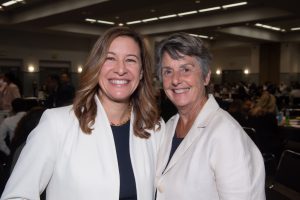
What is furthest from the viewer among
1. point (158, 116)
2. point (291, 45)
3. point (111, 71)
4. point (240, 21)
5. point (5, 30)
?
point (291, 45)

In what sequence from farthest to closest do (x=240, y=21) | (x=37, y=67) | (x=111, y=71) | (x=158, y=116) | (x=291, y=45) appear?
(x=291, y=45), (x=37, y=67), (x=240, y=21), (x=158, y=116), (x=111, y=71)

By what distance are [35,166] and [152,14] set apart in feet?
39.1

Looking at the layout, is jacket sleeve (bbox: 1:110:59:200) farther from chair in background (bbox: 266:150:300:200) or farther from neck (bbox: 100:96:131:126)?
chair in background (bbox: 266:150:300:200)

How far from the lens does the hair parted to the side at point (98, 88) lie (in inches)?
64.8

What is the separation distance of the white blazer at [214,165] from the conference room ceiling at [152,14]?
7.77 metres

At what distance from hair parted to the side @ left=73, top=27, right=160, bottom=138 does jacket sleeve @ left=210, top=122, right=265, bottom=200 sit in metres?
0.47

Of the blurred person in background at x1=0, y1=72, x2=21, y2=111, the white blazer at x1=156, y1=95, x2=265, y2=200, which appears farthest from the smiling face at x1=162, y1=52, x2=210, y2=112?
the blurred person in background at x1=0, y1=72, x2=21, y2=111

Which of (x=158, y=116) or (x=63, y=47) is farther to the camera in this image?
(x=63, y=47)

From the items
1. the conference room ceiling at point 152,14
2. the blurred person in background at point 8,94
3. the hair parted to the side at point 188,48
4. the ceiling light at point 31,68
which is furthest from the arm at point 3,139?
the ceiling light at point 31,68

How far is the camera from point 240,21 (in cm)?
1195

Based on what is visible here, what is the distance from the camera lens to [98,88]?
5.96 ft

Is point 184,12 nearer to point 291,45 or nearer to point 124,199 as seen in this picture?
point 291,45

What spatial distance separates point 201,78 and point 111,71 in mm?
461

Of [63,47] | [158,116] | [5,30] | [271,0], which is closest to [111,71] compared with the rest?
[158,116]
